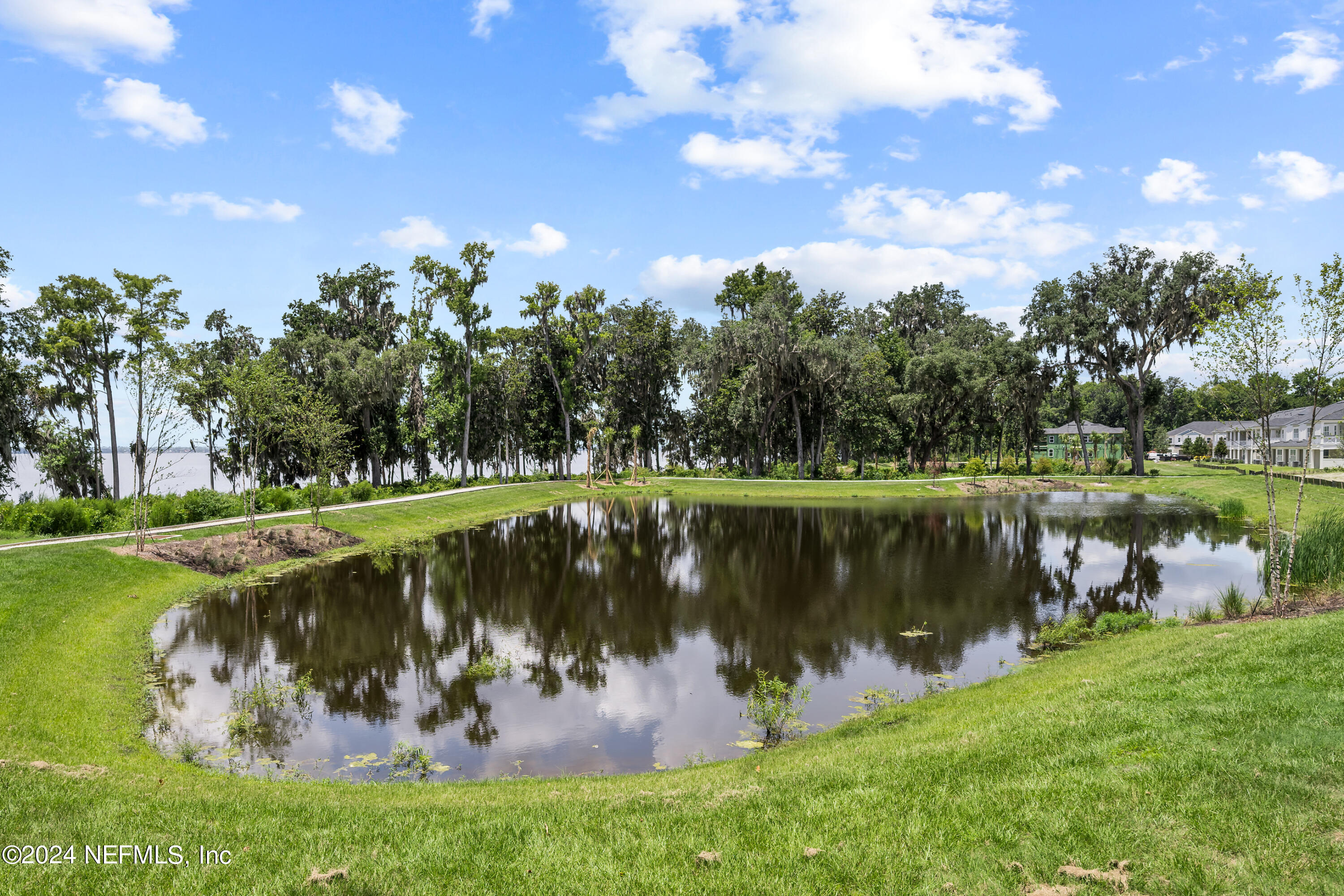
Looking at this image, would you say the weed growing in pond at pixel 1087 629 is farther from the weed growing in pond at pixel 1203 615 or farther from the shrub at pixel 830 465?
the shrub at pixel 830 465

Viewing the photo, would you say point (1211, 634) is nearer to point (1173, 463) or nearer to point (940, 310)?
point (940, 310)

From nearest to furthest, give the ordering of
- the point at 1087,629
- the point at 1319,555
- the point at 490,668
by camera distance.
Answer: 1. the point at 490,668
2. the point at 1087,629
3. the point at 1319,555

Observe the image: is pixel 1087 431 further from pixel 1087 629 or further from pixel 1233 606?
pixel 1087 629

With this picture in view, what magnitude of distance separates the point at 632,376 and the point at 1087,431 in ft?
259

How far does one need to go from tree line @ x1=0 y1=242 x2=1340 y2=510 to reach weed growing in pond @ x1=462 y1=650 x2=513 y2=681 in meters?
38.4

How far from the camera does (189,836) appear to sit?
6.32 meters

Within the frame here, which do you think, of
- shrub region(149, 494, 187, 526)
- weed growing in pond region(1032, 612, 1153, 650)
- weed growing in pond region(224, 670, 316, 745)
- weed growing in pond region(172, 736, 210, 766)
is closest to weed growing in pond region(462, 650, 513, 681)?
weed growing in pond region(224, 670, 316, 745)

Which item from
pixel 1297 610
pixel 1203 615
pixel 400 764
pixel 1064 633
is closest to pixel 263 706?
pixel 400 764

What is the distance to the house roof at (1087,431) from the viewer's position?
108 m

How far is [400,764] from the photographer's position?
10.2 metres

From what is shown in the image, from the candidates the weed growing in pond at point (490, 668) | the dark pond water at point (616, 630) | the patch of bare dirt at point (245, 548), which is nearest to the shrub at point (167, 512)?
the patch of bare dirt at point (245, 548)

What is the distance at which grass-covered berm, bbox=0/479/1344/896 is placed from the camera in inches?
217

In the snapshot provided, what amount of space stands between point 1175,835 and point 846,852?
2.77 m

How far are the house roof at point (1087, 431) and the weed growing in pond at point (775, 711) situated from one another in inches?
4313
